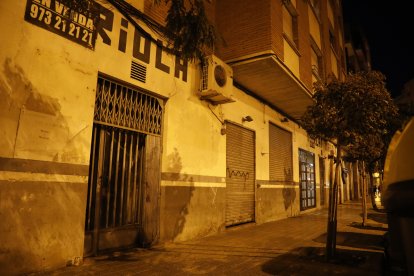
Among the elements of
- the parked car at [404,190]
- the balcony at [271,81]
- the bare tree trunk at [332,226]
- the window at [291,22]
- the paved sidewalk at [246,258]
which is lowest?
the paved sidewalk at [246,258]

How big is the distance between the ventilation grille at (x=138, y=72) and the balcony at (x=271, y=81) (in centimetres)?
313

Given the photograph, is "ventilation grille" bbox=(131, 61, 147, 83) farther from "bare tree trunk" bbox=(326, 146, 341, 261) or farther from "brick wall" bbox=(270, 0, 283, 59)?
"bare tree trunk" bbox=(326, 146, 341, 261)

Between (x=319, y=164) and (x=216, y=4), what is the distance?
37.4 ft

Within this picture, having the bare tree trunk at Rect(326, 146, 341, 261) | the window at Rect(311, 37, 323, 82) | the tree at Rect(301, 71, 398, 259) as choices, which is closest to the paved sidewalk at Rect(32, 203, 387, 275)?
the bare tree trunk at Rect(326, 146, 341, 261)

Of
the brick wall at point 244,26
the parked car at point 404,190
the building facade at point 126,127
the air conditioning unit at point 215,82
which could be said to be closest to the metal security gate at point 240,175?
the building facade at point 126,127

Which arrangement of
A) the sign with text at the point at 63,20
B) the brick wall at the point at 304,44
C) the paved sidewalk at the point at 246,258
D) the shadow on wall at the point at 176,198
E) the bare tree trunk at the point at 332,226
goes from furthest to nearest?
the brick wall at the point at 304,44, the shadow on wall at the point at 176,198, the bare tree trunk at the point at 332,226, the paved sidewalk at the point at 246,258, the sign with text at the point at 63,20

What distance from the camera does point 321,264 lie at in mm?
4723

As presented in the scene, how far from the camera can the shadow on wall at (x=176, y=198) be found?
606 cm

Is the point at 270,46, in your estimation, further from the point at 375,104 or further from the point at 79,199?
the point at 79,199

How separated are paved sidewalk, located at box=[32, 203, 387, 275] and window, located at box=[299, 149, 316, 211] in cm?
651

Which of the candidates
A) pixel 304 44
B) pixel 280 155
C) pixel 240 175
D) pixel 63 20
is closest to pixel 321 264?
pixel 240 175

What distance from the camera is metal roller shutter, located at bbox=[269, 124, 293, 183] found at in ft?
36.3

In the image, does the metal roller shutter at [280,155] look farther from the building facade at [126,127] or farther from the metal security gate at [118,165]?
the metal security gate at [118,165]

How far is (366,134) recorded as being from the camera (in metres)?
5.16
